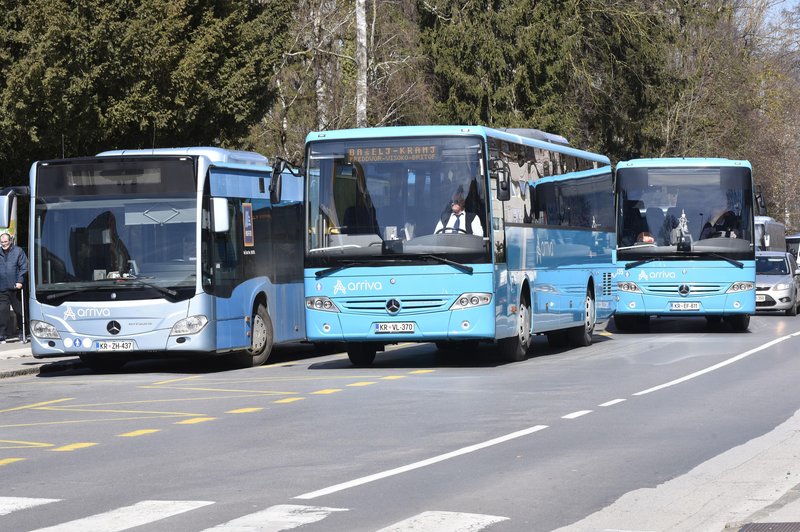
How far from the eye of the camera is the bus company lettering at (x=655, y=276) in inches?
1186

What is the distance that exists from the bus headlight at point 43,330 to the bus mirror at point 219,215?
256 centimetres

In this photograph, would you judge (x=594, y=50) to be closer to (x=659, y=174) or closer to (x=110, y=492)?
(x=659, y=174)

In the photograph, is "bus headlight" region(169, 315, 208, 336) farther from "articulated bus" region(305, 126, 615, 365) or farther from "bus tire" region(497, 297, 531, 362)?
"bus tire" region(497, 297, 531, 362)

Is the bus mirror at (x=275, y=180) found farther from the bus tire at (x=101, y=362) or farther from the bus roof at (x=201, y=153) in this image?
the bus tire at (x=101, y=362)

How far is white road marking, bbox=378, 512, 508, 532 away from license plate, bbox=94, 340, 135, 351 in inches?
484

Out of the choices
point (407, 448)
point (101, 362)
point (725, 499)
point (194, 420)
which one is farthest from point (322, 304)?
point (725, 499)

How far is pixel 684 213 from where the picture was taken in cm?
3030

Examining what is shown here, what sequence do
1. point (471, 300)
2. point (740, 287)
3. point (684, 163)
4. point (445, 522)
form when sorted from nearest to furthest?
point (445, 522)
point (471, 300)
point (740, 287)
point (684, 163)

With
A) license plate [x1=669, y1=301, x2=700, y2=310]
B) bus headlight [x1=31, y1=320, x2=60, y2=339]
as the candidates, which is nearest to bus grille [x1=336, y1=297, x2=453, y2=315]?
bus headlight [x1=31, y1=320, x2=60, y2=339]

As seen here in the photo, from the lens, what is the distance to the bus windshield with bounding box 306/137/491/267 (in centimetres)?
2033

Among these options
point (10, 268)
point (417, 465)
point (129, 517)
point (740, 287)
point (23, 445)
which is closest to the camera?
point (129, 517)

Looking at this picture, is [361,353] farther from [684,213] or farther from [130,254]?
[684,213]

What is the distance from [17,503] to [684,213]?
22445 millimetres

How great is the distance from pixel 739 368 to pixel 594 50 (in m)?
35.7
